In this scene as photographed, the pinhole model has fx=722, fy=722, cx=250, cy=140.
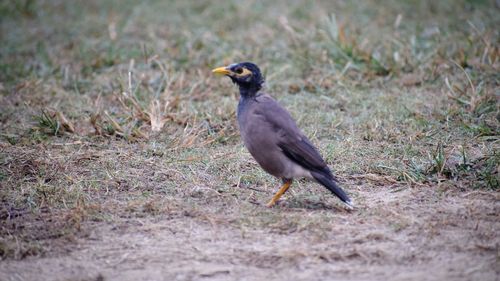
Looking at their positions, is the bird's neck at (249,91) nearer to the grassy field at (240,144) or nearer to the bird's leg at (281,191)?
the grassy field at (240,144)

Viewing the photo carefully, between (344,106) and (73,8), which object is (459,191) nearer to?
(344,106)

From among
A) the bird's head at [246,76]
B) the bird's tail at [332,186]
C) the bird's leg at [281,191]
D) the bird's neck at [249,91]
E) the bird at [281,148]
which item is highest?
the bird's head at [246,76]

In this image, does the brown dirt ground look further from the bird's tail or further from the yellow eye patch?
the yellow eye patch

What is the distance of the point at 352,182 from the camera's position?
5.79m

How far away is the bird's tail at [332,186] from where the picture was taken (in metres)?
5.08

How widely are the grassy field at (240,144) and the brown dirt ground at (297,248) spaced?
0.01m

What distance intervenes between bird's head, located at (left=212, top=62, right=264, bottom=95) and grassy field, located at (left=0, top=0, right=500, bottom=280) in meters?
0.70

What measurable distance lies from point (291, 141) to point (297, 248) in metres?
1.10

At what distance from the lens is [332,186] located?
17.0 feet

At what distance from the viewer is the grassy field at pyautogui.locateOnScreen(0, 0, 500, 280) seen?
4449 millimetres

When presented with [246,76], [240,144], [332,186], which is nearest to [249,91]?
[246,76]

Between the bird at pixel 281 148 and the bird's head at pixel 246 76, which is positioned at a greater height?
the bird's head at pixel 246 76

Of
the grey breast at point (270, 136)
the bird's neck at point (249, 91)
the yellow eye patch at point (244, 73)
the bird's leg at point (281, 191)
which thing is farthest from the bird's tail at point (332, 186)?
the yellow eye patch at point (244, 73)

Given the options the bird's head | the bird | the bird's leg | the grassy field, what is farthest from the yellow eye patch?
the bird's leg
